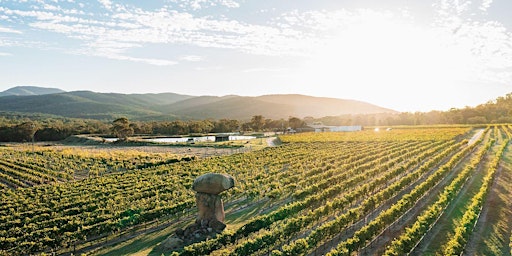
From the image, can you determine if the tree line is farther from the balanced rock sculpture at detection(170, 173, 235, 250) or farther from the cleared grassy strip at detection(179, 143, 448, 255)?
the balanced rock sculpture at detection(170, 173, 235, 250)

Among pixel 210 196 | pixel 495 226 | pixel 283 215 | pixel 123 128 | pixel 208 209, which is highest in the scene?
pixel 123 128

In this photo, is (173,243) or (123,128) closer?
(173,243)

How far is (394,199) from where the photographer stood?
26250 mm

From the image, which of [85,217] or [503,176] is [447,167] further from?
[85,217]

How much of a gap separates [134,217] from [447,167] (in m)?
27.3

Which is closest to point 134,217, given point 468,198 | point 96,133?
point 468,198

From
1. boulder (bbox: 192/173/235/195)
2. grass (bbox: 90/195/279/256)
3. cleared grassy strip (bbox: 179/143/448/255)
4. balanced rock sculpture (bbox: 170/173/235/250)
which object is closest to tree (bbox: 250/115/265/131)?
cleared grassy strip (bbox: 179/143/448/255)

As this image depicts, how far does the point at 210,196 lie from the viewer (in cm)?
2000

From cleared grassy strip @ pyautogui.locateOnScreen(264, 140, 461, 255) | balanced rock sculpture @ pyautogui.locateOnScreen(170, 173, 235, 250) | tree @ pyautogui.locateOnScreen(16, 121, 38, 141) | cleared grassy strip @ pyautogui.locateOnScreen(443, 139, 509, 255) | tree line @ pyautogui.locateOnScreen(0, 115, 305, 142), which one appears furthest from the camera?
tree line @ pyautogui.locateOnScreen(0, 115, 305, 142)

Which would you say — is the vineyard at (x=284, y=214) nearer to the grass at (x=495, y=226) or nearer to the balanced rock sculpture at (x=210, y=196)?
the grass at (x=495, y=226)

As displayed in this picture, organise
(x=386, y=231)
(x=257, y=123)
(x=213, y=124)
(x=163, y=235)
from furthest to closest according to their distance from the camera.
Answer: (x=213, y=124), (x=257, y=123), (x=163, y=235), (x=386, y=231)

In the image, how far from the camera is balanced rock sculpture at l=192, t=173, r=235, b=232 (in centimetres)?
1959

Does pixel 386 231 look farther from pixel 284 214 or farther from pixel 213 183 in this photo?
pixel 213 183

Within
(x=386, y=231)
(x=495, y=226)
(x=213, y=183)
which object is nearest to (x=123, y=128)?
(x=213, y=183)
